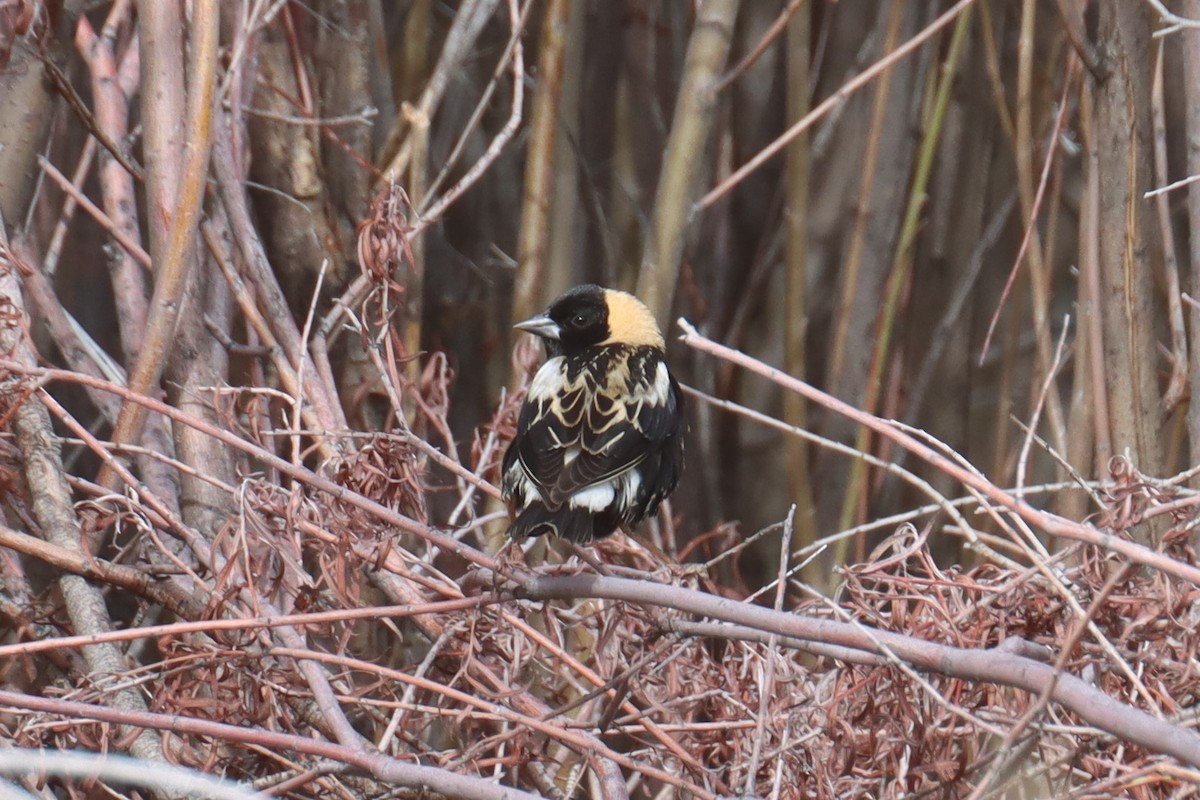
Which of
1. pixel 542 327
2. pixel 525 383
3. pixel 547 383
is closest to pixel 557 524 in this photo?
pixel 547 383

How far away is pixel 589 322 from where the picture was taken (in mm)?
3570

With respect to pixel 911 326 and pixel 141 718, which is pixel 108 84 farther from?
pixel 911 326

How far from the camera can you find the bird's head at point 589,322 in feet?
11.7

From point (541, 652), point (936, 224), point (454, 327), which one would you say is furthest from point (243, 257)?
point (936, 224)

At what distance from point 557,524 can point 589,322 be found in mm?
983

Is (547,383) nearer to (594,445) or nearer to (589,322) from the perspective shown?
(594,445)

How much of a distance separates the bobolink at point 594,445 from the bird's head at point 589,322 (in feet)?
0.30

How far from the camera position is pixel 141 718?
6.33 feet

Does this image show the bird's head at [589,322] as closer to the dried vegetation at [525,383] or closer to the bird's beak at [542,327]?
the bird's beak at [542,327]

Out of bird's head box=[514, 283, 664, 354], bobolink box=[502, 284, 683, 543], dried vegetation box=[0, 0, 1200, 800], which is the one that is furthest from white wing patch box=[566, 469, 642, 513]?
bird's head box=[514, 283, 664, 354]

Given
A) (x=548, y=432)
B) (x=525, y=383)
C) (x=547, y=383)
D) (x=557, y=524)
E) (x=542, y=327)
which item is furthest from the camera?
(x=542, y=327)

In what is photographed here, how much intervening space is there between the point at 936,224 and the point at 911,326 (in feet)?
1.31

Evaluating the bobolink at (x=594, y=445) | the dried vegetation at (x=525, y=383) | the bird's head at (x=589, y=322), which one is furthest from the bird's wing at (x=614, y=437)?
the bird's head at (x=589, y=322)

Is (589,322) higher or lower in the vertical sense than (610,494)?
higher
